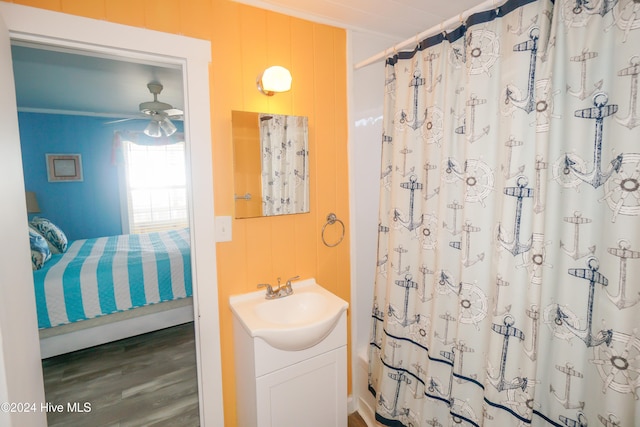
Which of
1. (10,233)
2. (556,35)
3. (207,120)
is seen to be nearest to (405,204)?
(556,35)

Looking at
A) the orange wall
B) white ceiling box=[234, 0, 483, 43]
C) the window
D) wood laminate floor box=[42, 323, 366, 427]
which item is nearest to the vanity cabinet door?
the orange wall

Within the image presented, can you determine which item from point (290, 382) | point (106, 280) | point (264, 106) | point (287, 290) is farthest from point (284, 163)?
point (106, 280)

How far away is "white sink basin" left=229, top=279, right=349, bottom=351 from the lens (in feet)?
4.36

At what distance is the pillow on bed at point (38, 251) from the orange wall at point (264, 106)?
6.70ft

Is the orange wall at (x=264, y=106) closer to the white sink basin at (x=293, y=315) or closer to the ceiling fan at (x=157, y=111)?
the white sink basin at (x=293, y=315)

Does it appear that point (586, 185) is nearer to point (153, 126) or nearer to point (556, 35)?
point (556, 35)

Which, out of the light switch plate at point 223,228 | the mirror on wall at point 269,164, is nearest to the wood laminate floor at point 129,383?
the light switch plate at point 223,228

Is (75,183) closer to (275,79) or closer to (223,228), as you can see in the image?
(223,228)

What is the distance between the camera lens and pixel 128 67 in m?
2.47

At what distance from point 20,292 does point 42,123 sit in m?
4.06

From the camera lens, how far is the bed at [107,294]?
235 cm

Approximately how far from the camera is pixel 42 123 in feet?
13.0

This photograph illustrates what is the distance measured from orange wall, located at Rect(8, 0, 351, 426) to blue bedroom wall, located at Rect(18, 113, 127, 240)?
3707 millimetres

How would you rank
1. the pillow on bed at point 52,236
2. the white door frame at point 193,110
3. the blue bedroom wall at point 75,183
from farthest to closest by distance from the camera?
1. the blue bedroom wall at point 75,183
2. the pillow on bed at point 52,236
3. the white door frame at point 193,110
